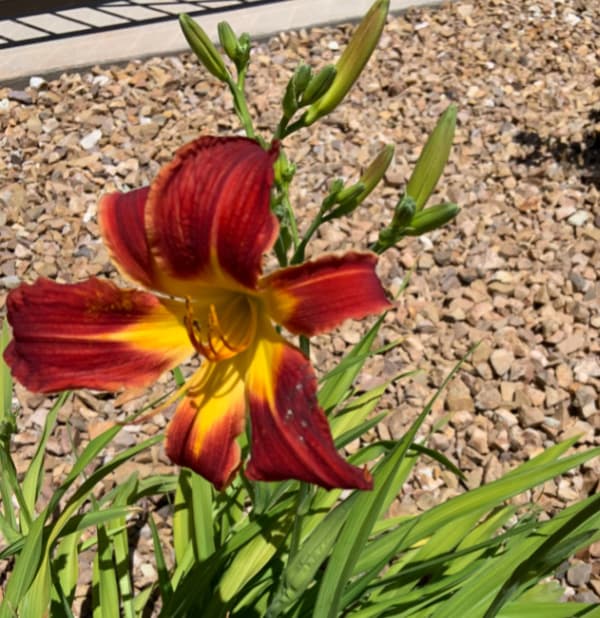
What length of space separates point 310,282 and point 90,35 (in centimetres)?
330

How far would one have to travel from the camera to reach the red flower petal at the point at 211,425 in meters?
0.87

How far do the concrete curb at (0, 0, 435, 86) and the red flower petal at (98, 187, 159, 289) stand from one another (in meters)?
2.69

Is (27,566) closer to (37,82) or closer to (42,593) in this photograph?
(42,593)

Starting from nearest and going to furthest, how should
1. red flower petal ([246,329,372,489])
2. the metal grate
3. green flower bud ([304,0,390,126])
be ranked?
red flower petal ([246,329,372,489]), green flower bud ([304,0,390,126]), the metal grate

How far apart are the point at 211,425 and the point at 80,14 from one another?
3.59 metres

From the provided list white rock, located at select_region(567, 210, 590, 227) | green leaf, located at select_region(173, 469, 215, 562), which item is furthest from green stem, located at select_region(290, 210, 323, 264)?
white rock, located at select_region(567, 210, 590, 227)

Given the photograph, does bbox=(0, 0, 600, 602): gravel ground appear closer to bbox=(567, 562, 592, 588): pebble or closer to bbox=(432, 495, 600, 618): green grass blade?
bbox=(567, 562, 592, 588): pebble

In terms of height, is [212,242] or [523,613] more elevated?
[212,242]

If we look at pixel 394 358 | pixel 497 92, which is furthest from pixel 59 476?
pixel 497 92

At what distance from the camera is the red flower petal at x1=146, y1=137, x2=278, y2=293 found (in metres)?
0.79

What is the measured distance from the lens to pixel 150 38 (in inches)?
142

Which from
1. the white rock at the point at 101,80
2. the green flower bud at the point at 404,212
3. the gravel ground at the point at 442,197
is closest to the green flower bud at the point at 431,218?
the green flower bud at the point at 404,212

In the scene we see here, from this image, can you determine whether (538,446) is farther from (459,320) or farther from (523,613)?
(523,613)

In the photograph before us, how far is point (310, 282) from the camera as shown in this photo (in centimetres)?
81
